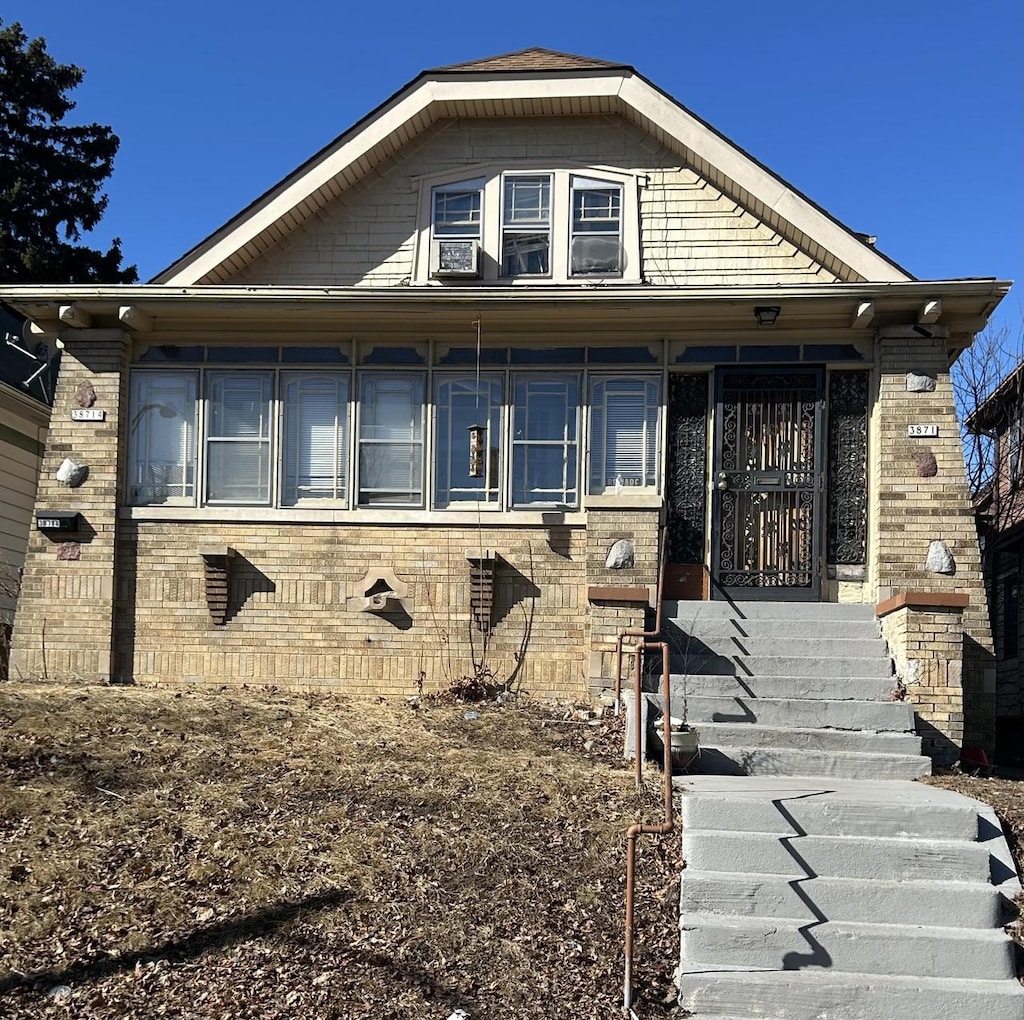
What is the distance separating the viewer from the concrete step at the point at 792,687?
963 centimetres

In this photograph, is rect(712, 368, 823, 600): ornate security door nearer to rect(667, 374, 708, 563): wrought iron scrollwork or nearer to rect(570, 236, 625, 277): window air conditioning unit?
rect(667, 374, 708, 563): wrought iron scrollwork

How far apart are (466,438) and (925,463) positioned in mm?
4407

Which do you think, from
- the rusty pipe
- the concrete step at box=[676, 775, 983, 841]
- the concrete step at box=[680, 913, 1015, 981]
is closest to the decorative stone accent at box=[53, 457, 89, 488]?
the rusty pipe

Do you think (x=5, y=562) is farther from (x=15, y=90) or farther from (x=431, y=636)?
(x=15, y=90)

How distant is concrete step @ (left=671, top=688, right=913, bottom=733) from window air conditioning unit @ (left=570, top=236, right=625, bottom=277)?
477 cm

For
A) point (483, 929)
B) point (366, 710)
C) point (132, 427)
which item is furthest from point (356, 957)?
point (132, 427)

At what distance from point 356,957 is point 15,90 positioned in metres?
23.2

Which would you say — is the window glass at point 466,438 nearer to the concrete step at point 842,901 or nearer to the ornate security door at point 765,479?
the ornate security door at point 765,479

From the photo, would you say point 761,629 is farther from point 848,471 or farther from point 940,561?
point 848,471

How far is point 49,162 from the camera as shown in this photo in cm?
2450

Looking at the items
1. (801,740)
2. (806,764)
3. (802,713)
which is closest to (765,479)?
(802,713)

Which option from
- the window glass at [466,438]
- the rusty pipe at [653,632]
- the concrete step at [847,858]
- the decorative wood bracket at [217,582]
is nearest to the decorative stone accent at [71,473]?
the decorative wood bracket at [217,582]

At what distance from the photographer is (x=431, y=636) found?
11344 mm

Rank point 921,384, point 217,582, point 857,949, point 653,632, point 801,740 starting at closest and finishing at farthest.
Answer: point 857,949 → point 801,740 → point 653,632 → point 921,384 → point 217,582
